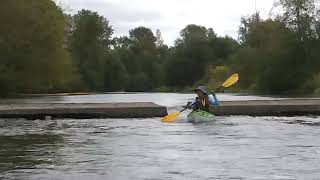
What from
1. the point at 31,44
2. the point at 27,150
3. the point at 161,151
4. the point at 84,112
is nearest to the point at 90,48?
the point at 31,44

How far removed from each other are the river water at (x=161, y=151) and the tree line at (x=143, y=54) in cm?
3576

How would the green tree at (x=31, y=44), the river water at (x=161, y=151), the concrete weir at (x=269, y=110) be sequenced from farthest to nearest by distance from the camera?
the green tree at (x=31, y=44)
the concrete weir at (x=269, y=110)
the river water at (x=161, y=151)

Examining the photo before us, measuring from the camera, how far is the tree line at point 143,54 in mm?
57125

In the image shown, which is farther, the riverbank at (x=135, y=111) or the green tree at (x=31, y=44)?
the green tree at (x=31, y=44)

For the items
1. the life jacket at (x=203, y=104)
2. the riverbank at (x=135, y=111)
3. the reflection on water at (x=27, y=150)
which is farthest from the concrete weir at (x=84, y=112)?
the reflection on water at (x=27, y=150)

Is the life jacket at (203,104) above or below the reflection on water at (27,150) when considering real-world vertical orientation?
above

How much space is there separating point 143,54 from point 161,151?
360ft

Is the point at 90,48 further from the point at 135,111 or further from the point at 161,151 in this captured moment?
the point at 161,151

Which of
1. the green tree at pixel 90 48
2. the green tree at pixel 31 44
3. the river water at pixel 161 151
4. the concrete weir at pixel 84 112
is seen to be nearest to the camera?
the river water at pixel 161 151

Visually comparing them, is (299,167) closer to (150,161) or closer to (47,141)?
(150,161)

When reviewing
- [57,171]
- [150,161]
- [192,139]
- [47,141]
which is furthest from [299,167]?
[47,141]

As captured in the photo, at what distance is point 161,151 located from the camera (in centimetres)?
1405

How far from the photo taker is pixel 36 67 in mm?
58875

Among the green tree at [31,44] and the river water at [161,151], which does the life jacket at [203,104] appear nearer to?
the river water at [161,151]
